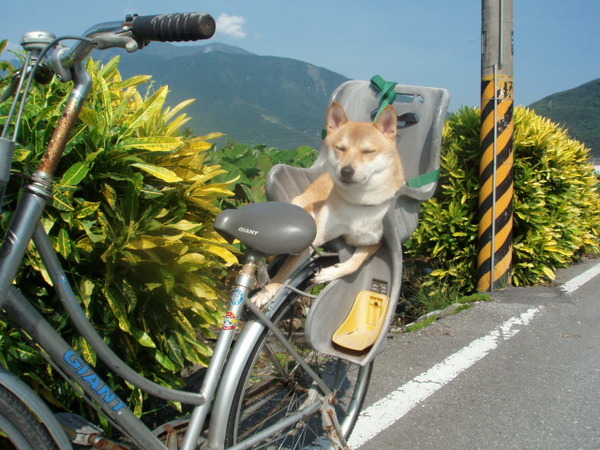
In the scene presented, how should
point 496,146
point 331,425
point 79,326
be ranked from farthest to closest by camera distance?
point 496,146 < point 331,425 < point 79,326

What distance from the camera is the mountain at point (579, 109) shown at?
1134 inches

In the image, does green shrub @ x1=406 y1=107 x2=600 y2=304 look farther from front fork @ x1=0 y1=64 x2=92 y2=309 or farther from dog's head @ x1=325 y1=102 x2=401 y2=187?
front fork @ x1=0 y1=64 x2=92 y2=309

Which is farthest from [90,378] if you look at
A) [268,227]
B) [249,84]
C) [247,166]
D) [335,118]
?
[249,84]

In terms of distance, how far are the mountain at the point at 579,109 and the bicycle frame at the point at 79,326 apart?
27.4 meters

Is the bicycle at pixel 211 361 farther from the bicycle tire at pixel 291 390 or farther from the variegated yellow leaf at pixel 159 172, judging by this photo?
the variegated yellow leaf at pixel 159 172

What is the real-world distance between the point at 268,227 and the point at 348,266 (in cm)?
69

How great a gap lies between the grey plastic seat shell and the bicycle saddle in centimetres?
36

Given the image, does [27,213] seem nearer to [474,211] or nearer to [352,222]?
[352,222]

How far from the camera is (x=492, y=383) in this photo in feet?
11.6

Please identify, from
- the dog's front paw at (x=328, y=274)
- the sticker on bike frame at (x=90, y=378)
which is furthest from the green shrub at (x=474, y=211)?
the sticker on bike frame at (x=90, y=378)

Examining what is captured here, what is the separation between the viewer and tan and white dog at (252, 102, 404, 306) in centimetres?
257

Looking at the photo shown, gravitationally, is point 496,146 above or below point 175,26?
below

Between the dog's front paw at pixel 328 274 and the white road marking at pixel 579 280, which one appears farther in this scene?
the white road marking at pixel 579 280

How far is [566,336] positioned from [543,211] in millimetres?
1980
